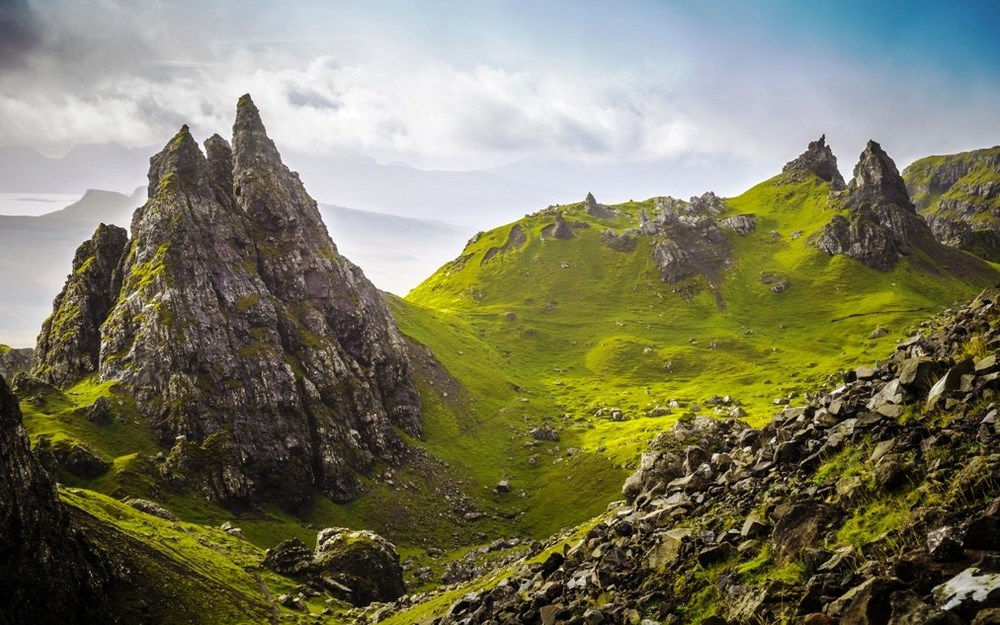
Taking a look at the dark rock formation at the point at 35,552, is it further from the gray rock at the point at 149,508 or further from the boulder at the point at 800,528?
the boulder at the point at 800,528

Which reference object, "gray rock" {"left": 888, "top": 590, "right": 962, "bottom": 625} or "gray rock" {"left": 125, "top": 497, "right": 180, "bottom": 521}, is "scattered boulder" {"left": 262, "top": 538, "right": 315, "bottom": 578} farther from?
"gray rock" {"left": 888, "top": 590, "right": 962, "bottom": 625}

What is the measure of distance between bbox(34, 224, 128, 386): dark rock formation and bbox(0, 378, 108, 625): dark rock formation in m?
94.5

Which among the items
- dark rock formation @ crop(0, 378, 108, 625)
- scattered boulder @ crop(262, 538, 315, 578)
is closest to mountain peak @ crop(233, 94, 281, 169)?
scattered boulder @ crop(262, 538, 315, 578)

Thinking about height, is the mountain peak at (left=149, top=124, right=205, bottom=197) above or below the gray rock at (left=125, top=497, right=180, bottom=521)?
above

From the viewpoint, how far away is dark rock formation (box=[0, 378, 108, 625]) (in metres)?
46.6

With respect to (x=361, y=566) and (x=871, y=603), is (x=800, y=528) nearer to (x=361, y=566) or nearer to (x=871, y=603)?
(x=871, y=603)

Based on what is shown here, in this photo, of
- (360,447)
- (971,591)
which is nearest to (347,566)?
(360,447)

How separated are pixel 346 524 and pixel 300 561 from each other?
3723cm

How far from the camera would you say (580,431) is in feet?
562

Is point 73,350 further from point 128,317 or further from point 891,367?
point 891,367

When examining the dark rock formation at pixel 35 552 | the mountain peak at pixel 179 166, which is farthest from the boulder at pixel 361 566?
the mountain peak at pixel 179 166

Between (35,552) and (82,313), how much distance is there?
11299 centimetres

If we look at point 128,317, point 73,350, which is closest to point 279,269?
point 128,317

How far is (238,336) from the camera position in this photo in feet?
440
